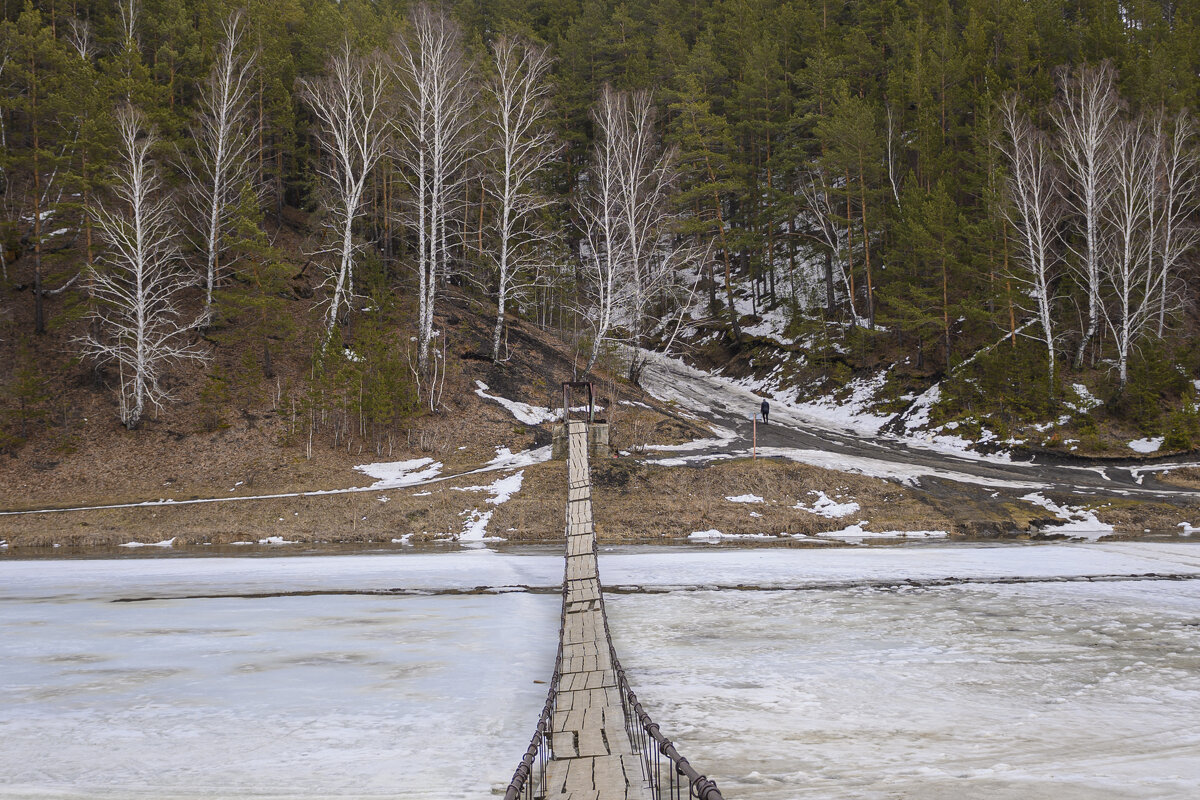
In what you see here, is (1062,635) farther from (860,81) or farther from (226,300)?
(860,81)

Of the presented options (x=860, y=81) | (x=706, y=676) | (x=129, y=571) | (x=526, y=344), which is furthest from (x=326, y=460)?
(x=860, y=81)

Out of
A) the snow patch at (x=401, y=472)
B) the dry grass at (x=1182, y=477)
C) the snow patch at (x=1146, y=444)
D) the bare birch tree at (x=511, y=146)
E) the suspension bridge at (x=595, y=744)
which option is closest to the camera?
the suspension bridge at (x=595, y=744)

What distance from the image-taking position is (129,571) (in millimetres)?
14930

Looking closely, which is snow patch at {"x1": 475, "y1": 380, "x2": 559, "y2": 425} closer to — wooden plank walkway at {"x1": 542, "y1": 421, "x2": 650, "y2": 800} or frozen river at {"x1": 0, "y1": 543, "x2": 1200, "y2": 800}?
frozen river at {"x1": 0, "y1": 543, "x2": 1200, "y2": 800}

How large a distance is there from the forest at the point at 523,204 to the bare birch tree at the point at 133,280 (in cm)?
21

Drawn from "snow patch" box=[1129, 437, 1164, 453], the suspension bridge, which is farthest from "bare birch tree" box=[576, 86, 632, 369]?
the suspension bridge

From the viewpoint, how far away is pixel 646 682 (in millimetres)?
7828

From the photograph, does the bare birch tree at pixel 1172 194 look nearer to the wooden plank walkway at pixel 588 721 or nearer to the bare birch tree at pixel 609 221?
the bare birch tree at pixel 609 221

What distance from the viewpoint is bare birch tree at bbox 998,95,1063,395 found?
1192 inches

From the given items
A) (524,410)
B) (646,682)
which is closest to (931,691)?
(646,682)

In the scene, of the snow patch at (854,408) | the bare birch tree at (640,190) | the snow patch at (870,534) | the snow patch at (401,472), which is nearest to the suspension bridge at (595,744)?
the snow patch at (870,534)

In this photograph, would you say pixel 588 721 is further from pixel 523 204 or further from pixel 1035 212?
pixel 1035 212

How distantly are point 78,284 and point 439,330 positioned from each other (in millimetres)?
15329

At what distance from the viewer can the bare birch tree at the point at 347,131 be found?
96.7 feet
